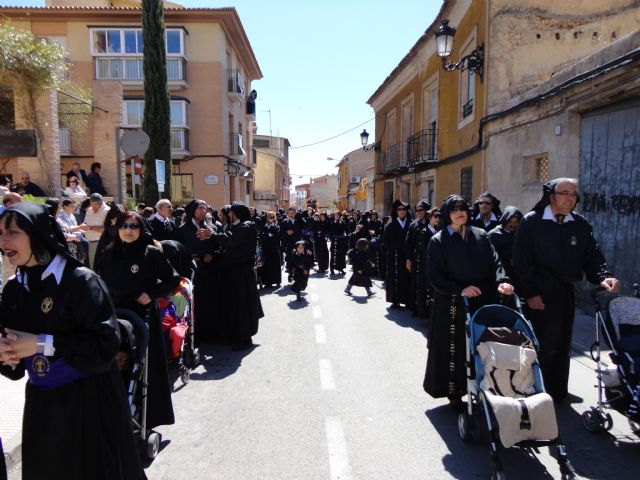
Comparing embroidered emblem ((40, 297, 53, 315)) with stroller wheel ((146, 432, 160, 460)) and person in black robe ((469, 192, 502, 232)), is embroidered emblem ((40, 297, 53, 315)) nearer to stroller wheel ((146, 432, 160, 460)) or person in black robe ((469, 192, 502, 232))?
stroller wheel ((146, 432, 160, 460))

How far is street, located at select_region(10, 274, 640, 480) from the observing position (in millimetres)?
3621

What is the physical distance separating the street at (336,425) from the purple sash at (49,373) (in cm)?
150

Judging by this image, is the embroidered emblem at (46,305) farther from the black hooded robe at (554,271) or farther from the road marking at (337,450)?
the black hooded robe at (554,271)

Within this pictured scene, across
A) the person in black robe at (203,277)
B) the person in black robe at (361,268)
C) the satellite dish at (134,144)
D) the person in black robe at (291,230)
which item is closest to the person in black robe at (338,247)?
the person in black robe at (291,230)

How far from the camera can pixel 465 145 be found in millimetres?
14070

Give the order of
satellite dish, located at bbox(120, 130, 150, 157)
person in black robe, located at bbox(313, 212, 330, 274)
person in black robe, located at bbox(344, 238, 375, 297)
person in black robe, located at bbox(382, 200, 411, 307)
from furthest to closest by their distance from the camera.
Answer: person in black robe, located at bbox(313, 212, 330, 274)
person in black robe, located at bbox(344, 238, 375, 297)
satellite dish, located at bbox(120, 130, 150, 157)
person in black robe, located at bbox(382, 200, 411, 307)

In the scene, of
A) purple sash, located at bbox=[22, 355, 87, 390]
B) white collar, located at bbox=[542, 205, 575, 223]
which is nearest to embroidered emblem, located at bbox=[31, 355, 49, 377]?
purple sash, located at bbox=[22, 355, 87, 390]

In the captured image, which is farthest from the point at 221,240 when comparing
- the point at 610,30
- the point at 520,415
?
the point at 610,30

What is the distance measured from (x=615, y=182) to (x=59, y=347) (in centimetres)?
795

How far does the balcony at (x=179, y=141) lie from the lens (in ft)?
83.8

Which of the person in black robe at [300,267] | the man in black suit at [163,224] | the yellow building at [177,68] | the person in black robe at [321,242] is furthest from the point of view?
the yellow building at [177,68]

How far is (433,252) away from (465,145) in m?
10.5

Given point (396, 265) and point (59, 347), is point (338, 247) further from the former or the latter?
point (59, 347)

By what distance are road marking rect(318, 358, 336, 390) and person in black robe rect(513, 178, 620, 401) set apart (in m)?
2.16
